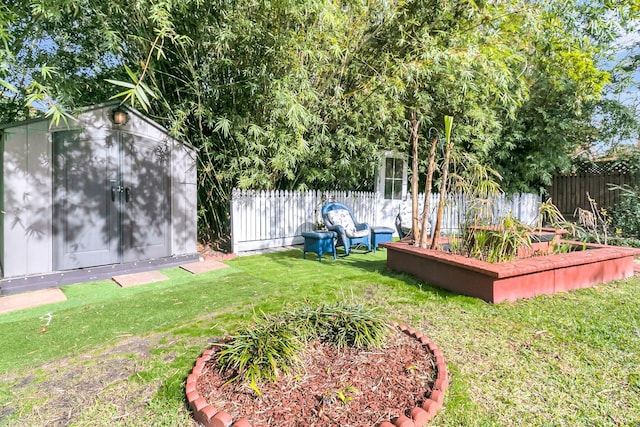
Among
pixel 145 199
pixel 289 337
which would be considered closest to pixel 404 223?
pixel 145 199

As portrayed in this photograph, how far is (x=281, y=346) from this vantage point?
1843mm

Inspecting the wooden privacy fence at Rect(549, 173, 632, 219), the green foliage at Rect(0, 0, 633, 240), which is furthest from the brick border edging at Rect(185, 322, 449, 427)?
the wooden privacy fence at Rect(549, 173, 632, 219)

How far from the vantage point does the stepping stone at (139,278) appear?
12.8ft

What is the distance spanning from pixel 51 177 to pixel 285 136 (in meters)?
2.97

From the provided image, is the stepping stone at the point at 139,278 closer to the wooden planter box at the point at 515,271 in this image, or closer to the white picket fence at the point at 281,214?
the white picket fence at the point at 281,214

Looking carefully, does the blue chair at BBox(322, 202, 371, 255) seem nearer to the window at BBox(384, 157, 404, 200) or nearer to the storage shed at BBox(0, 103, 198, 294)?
the storage shed at BBox(0, 103, 198, 294)

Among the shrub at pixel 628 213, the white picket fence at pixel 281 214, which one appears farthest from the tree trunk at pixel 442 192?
the shrub at pixel 628 213

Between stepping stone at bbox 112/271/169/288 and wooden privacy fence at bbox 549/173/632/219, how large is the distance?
28.9 feet

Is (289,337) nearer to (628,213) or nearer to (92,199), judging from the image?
(92,199)

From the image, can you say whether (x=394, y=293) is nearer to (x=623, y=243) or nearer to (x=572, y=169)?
(x=623, y=243)

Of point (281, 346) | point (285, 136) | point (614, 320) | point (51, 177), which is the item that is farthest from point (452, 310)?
point (51, 177)

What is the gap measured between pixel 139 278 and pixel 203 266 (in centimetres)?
88

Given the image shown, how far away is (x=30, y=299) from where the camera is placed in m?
3.31

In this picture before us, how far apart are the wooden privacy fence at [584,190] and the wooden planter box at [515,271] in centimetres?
457
